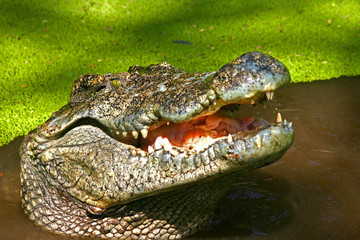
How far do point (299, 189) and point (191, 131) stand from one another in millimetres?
1161

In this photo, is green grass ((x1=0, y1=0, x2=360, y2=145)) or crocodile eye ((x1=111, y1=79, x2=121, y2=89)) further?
green grass ((x1=0, y1=0, x2=360, y2=145))

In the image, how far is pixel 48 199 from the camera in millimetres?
3148

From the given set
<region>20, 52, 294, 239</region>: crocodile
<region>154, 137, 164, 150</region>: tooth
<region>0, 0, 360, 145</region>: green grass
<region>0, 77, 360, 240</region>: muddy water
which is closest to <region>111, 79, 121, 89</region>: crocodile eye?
<region>20, 52, 294, 239</region>: crocodile

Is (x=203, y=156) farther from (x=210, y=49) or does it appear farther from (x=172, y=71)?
(x=210, y=49)

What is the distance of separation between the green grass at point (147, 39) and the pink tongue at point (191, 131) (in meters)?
2.03

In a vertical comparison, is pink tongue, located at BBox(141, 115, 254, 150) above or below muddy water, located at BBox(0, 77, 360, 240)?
above

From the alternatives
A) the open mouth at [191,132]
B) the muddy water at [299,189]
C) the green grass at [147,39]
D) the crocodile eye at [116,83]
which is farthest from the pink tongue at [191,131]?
the green grass at [147,39]

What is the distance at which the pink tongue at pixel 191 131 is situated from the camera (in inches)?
114

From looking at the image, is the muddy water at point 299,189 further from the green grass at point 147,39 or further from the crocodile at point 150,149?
the green grass at point 147,39

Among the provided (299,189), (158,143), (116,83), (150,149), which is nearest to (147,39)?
(116,83)

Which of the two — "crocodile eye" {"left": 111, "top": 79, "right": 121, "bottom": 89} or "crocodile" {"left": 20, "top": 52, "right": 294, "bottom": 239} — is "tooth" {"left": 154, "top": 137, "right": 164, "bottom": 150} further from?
"crocodile eye" {"left": 111, "top": 79, "right": 121, "bottom": 89}

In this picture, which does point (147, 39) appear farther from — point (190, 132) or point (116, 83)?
point (190, 132)

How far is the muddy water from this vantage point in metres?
3.18

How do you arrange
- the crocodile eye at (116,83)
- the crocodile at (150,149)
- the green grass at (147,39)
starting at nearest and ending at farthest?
the crocodile at (150,149) < the crocodile eye at (116,83) < the green grass at (147,39)
